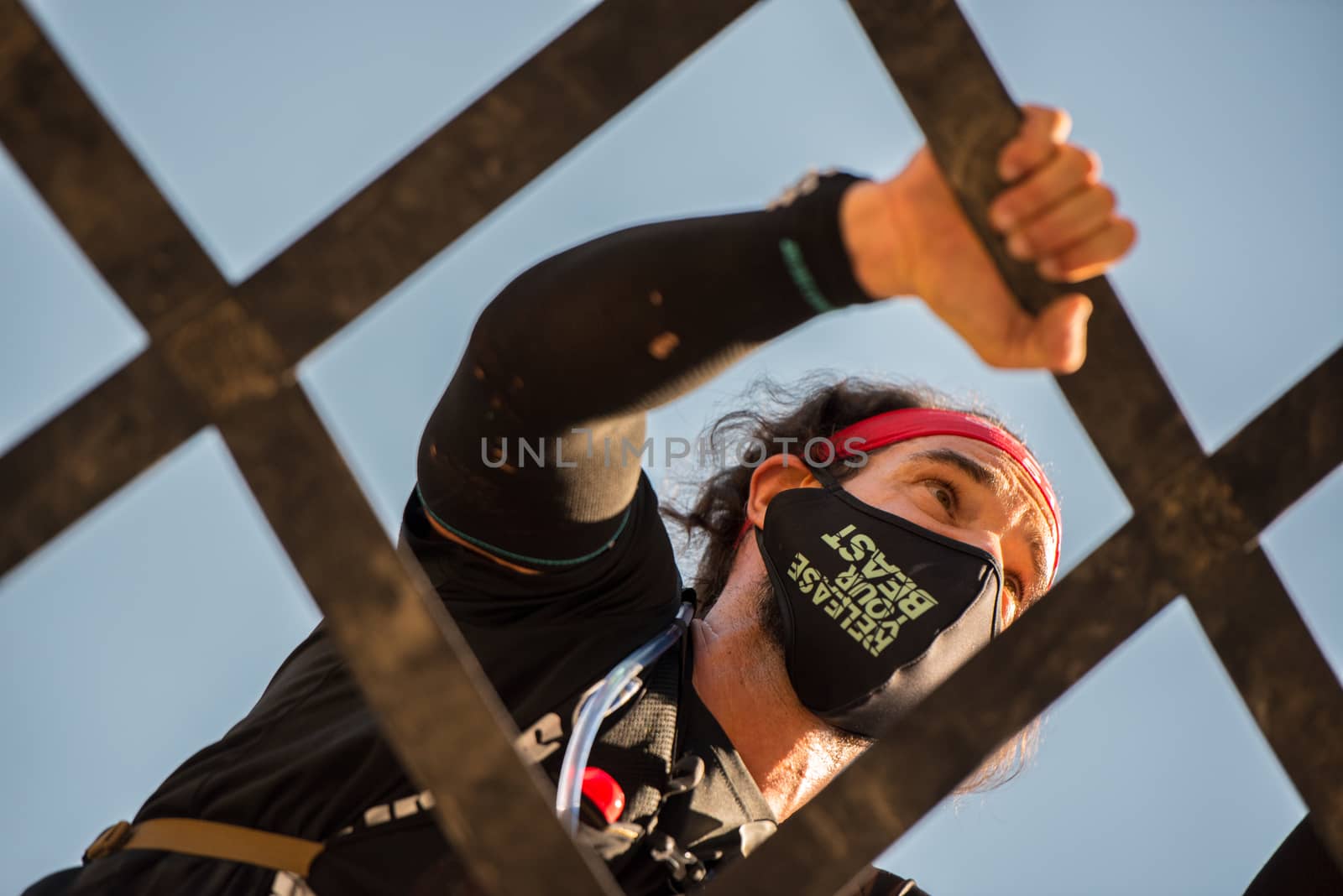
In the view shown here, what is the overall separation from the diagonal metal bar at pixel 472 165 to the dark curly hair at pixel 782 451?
64.2 inches

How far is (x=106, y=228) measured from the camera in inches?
33.8

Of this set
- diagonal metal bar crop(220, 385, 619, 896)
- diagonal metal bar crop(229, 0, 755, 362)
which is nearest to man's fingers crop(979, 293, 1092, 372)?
diagonal metal bar crop(229, 0, 755, 362)

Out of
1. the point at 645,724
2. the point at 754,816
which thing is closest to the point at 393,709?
the point at 645,724

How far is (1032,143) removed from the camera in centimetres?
96

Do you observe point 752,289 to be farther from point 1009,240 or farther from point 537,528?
point 537,528

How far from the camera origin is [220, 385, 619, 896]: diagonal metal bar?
859mm

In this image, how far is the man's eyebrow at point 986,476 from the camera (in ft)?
7.45

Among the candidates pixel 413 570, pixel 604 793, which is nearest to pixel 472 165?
pixel 413 570

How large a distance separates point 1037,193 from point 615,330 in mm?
416

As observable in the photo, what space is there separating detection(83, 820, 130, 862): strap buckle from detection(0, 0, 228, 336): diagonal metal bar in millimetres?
947

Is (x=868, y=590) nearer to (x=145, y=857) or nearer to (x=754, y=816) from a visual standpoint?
(x=754, y=816)

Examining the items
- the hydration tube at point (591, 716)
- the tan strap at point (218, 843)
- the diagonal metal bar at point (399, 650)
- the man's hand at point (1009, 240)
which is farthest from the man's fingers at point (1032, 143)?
the tan strap at point (218, 843)

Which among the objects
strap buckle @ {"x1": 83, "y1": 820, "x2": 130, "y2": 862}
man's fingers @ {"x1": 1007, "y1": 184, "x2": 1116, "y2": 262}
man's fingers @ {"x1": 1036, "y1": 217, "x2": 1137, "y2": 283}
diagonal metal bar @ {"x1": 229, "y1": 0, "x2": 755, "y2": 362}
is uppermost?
diagonal metal bar @ {"x1": 229, "y1": 0, "x2": 755, "y2": 362}

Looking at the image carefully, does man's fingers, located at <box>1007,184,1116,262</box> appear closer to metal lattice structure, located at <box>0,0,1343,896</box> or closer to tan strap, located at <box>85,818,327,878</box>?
metal lattice structure, located at <box>0,0,1343,896</box>
